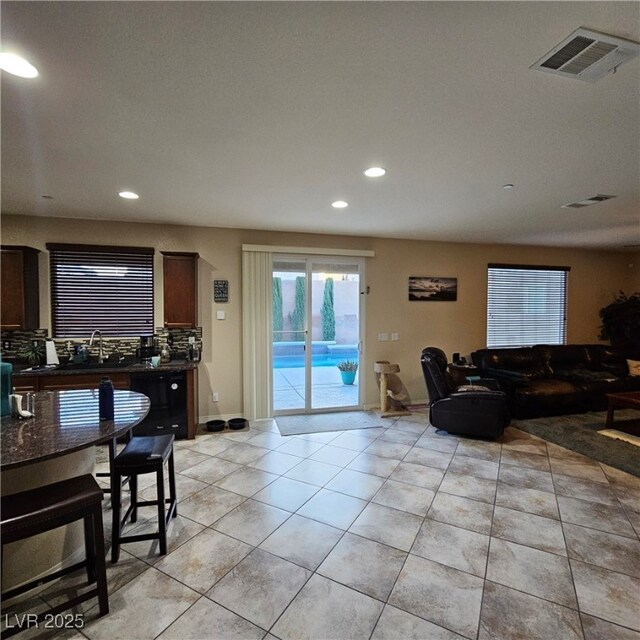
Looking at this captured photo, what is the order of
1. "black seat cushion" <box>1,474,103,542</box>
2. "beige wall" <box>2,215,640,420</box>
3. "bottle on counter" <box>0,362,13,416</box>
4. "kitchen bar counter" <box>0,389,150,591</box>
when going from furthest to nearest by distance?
1. "beige wall" <box>2,215,640,420</box>
2. "bottle on counter" <box>0,362,13,416</box>
3. "kitchen bar counter" <box>0,389,150,591</box>
4. "black seat cushion" <box>1,474,103,542</box>

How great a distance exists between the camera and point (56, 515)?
1585 mm

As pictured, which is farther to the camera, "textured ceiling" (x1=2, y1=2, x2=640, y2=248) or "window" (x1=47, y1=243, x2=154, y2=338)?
"window" (x1=47, y1=243, x2=154, y2=338)

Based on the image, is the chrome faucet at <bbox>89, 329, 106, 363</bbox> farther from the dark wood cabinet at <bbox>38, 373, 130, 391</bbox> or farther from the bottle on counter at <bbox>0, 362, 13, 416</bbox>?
the bottle on counter at <bbox>0, 362, 13, 416</bbox>

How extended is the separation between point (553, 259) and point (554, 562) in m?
5.78

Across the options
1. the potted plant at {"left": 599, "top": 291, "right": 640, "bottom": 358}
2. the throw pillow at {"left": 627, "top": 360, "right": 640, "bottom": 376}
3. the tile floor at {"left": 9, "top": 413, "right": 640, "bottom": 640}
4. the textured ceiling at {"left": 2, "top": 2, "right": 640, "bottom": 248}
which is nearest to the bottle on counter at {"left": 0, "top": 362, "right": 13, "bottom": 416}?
the tile floor at {"left": 9, "top": 413, "right": 640, "bottom": 640}

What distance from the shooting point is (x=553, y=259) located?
6.44 metres

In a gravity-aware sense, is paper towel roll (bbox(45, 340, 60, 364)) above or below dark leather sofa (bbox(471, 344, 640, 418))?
above

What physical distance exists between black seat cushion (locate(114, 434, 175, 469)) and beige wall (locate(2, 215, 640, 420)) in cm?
240

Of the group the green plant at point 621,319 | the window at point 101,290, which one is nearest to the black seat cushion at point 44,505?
the window at point 101,290

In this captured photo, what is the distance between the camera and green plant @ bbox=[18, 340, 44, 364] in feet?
13.2

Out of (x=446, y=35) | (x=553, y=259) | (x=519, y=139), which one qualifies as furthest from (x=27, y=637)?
(x=553, y=259)

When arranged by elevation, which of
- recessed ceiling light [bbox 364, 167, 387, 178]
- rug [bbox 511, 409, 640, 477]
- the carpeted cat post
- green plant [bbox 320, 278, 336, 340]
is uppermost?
recessed ceiling light [bbox 364, 167, 387, 178]

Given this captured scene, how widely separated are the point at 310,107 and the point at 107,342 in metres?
3.89

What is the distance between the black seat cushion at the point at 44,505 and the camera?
1492 millimetres
